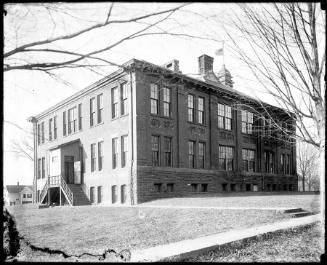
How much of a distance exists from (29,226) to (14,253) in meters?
7.67

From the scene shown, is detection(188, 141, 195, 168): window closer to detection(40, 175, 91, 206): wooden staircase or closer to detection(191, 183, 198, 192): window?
detection(191, 183, 198, 192): window

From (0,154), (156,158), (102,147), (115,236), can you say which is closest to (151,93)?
(156,158)

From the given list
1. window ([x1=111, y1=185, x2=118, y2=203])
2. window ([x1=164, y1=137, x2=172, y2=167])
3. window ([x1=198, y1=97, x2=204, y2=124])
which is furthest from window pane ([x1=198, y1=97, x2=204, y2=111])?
window ([x1=111, y1=185, x2=118, y2=203])

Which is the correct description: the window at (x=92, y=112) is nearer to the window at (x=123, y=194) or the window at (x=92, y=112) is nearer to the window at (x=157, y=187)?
the window at (x=123, y=194)

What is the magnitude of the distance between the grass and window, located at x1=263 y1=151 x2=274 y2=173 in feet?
82.1

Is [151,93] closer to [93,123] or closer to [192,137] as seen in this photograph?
[192,137]

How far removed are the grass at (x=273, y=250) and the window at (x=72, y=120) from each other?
23684 mm

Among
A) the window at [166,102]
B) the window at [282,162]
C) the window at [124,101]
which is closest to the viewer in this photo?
the window at [124,101]

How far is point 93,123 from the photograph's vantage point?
89.8ft

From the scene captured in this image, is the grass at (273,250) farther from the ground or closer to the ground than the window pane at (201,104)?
closer to the ground

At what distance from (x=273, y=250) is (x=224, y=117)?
2172 cm

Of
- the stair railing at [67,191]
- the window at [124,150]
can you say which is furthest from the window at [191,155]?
the stair railing at [67,191]

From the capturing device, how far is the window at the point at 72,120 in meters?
30.3

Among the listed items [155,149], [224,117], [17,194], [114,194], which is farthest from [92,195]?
[17,194]
